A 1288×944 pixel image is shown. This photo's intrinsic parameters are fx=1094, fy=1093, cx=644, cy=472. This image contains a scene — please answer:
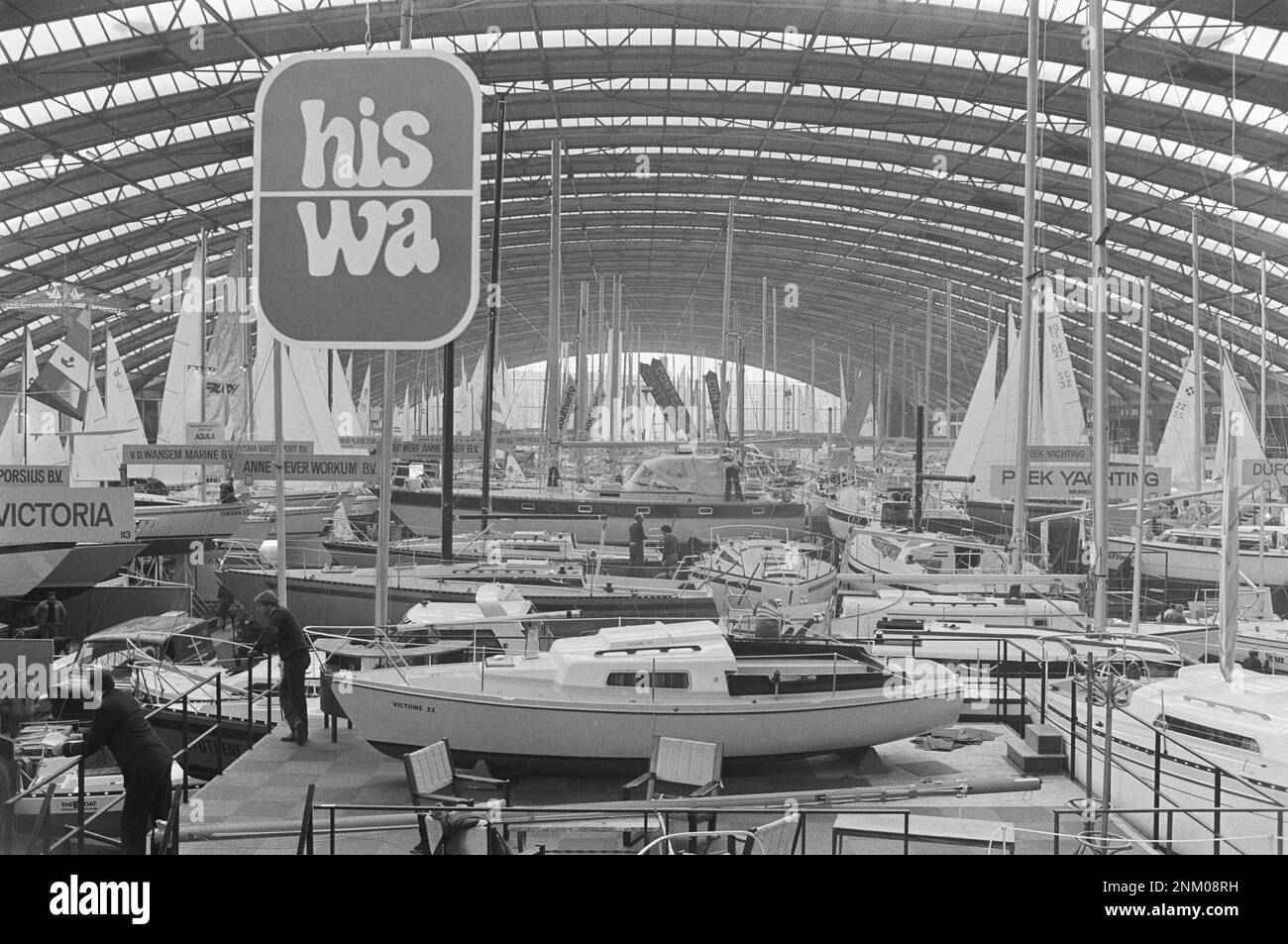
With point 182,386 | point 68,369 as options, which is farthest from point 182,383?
point 68,369

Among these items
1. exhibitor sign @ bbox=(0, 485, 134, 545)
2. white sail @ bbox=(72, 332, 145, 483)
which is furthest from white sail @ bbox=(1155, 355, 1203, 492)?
white sail @ bbox=(72, 332, 145, 483)

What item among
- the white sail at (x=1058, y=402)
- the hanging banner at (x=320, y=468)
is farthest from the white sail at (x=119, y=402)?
the white sail at (x=1058, y=402)

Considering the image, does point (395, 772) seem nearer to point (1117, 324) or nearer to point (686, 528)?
point (686, 528)

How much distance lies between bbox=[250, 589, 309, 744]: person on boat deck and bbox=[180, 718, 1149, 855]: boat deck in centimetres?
22

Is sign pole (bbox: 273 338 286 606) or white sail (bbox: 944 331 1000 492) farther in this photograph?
white sail (bbox: 944 331 1000 492)

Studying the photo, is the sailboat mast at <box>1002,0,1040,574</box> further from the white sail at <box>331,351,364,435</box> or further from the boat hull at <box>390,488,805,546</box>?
the white sail at <box>331,351,364,435</box>

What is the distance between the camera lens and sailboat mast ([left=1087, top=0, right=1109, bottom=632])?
10.5m

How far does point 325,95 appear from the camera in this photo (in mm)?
2400

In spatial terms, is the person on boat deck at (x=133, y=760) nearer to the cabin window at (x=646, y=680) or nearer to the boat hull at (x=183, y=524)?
the cabin window at (x=646, y=680)

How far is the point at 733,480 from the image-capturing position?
2812 centimetres

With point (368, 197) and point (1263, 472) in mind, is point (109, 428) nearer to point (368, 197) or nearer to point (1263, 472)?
point (1263, 472)

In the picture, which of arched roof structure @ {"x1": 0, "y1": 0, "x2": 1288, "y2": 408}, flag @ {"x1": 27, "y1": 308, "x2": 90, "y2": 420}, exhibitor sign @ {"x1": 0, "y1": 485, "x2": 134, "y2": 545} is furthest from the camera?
arched roof structure @ {"x1": 0, "y1": 0, "x2": 1288, "y2": 408}

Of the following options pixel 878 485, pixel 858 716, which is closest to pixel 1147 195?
pixel 878 485

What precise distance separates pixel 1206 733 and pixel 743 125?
2707 centimetres
